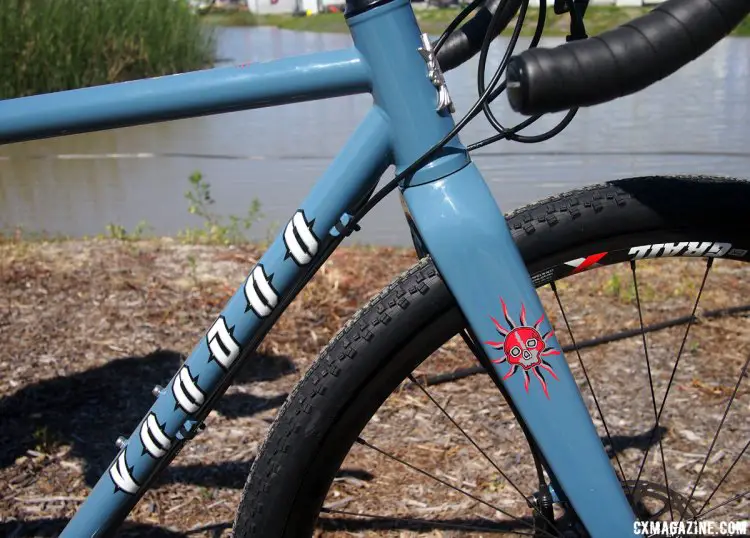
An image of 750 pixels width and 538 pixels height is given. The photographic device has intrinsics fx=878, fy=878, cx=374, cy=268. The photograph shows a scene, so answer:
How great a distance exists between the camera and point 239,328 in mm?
1312

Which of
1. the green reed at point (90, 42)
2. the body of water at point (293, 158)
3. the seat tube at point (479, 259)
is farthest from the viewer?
the green reed at point (90, 42)

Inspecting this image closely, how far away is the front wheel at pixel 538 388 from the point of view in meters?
1.24

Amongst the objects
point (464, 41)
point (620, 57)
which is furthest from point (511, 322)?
point (464, 41)

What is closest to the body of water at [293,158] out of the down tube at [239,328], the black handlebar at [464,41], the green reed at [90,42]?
the green reed at [90,42]

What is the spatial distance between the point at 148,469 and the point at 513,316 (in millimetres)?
649

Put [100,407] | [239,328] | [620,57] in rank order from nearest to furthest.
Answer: [620,57], [239,328], [100,407]

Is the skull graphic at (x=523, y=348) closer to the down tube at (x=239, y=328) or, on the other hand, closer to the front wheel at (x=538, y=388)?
the front wheel at (x=538, y=388)

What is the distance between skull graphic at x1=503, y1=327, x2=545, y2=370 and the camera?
1206 millimetres

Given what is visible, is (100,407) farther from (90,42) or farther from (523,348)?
(90,42)

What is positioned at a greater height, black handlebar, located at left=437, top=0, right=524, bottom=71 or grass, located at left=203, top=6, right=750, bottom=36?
grass, located at left=203, top=6, right=750, bottom=36

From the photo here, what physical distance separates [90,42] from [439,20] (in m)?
4.32

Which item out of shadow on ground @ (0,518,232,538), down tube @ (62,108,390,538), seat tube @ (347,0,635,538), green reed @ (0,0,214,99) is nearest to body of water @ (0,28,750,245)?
green reed @ (0,0,214,99)

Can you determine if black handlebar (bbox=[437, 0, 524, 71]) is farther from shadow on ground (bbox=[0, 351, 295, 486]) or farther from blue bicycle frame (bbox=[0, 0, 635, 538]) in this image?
shadow on ground (bbox=[0, 351, 295, 486])

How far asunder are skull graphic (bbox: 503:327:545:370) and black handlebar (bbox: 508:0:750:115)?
1.11ft
